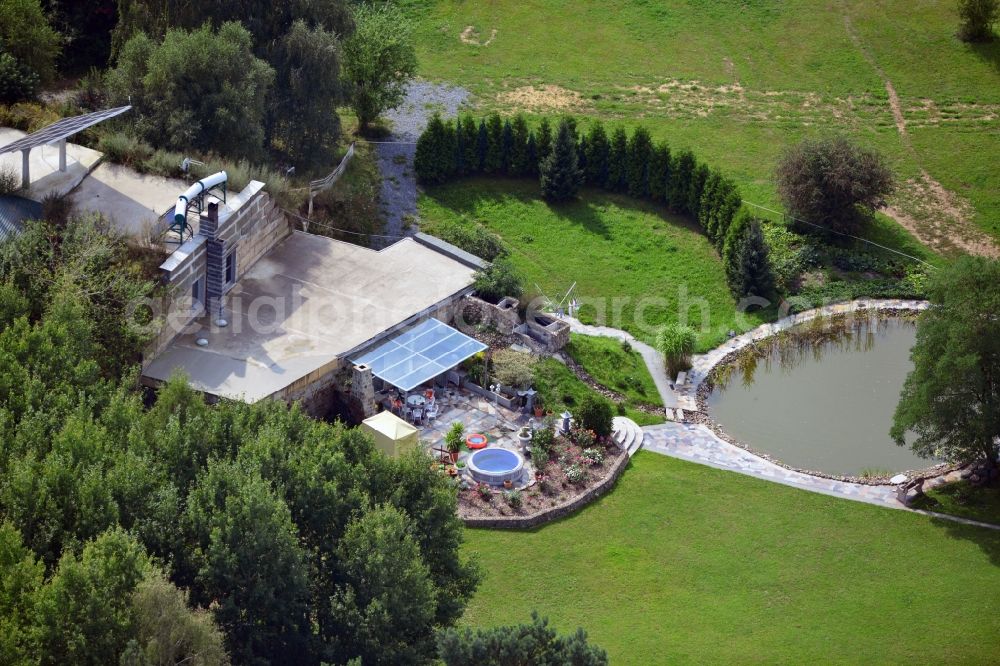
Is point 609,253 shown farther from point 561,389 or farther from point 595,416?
point 595,416

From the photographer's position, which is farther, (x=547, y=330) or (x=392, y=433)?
(x=547, y=330)

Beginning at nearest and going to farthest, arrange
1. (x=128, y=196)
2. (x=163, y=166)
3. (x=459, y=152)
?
(x=128, y=196) → (x=163, y=166) → (x=459, y=152)

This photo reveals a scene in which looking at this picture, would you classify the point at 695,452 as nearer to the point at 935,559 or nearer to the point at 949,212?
the point at 935,559

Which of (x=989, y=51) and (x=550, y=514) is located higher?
(x=989, y=51)

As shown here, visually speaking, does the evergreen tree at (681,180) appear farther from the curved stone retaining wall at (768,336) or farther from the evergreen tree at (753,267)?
the curved stone retaining wall at (768,336)

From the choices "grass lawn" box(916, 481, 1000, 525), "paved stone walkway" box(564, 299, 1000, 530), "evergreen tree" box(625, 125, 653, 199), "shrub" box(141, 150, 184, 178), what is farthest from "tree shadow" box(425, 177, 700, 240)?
"grass lawn" box(916, 481, 1000, 525)

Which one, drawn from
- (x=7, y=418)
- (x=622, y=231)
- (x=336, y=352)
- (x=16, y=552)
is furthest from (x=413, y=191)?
(x=16, y=552)

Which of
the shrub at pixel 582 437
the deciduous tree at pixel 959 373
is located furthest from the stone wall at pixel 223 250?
the deciduous tree at pixel 959 373

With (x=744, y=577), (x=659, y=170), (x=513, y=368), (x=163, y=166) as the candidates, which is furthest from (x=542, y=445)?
(x=659, y=170)

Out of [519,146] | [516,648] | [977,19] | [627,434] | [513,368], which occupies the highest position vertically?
[977,19]
